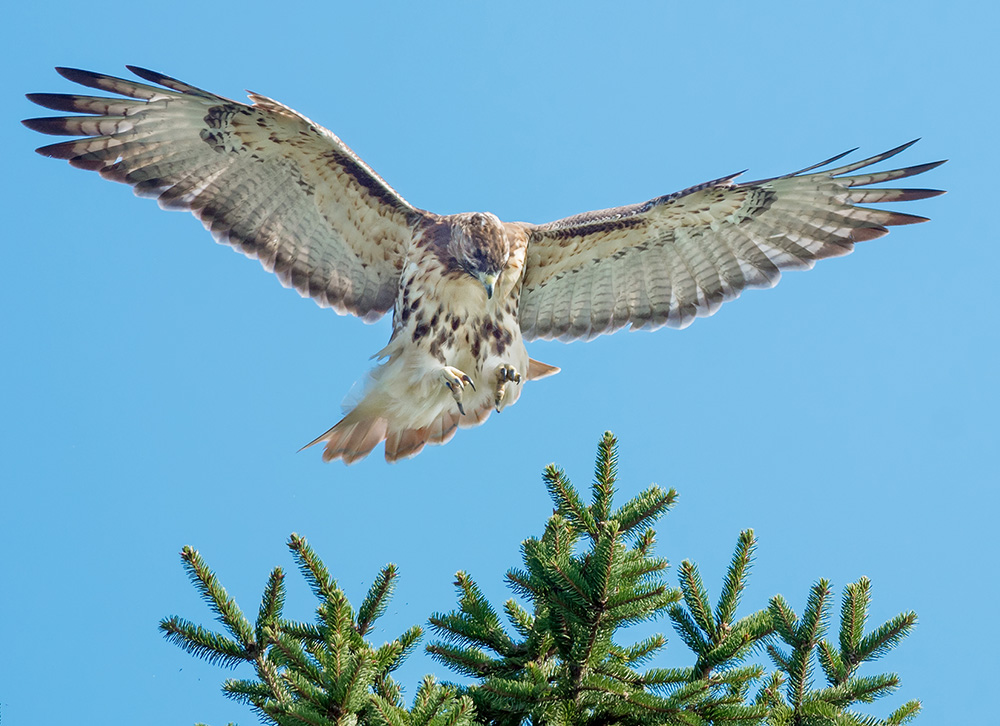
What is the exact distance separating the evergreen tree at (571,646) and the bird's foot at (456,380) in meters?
2.90

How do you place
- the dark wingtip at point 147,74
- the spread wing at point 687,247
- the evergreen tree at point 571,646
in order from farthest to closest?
the spread wing at point 687,247, the dark wingtip at point 147,74, the evergreen tree at point 571,646

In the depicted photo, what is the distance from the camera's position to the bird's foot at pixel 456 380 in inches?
273

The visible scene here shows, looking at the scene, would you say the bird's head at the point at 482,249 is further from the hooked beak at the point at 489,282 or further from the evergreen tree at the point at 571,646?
the evergreen tree at the point at 571,646

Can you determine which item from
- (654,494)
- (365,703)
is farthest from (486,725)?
(654,494)

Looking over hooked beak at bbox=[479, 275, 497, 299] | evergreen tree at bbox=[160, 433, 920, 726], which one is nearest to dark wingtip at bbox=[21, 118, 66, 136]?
hooked beak at bbox=[479, 275, 497, 299]

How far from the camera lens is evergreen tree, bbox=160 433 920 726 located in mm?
3239

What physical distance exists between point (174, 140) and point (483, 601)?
4.81 meters

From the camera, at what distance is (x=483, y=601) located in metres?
3.94

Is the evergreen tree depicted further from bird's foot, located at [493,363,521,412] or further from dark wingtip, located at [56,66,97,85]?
dark wingtip, located at [56,66,97,85]

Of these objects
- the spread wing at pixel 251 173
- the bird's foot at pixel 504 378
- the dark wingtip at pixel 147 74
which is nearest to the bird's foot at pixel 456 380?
the bird's foot at pixel 504 378

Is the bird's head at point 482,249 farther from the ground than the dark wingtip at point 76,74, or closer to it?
closer to it

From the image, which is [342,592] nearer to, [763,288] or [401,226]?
[401,226]

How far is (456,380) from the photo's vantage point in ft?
22.7

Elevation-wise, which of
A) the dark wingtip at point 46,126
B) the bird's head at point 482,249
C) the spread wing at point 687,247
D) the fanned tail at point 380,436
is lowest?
the fanned tail at point 380,436
